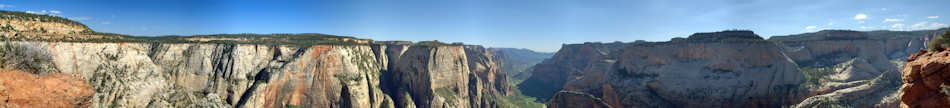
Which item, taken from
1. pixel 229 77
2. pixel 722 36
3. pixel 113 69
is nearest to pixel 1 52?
pixel 113 69

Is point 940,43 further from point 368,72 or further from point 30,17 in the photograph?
point 30,17

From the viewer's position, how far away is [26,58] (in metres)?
32.2

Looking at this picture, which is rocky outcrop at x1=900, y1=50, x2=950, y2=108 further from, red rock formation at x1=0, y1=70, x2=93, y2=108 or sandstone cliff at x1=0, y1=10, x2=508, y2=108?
sandstone cliff at x1=0, y1=10, x2=508, y2=108

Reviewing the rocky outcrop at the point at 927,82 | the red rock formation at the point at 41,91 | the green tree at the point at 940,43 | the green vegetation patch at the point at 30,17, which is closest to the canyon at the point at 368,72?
the red rock formation at the point at 41,91

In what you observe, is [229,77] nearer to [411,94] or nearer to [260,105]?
[260,105]

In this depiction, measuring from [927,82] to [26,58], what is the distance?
5631 cm

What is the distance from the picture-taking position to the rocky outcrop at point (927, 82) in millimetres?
13641

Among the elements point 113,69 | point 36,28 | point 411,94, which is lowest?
point 411,94

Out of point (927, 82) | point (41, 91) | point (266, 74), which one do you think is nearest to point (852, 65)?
point (927, 82)

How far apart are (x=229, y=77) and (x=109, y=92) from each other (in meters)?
15.3

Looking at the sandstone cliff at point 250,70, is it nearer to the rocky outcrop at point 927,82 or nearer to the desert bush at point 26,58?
the desert bush at point 26,58

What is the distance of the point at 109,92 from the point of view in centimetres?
3712

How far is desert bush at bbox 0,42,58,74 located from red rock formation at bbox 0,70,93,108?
664 mm

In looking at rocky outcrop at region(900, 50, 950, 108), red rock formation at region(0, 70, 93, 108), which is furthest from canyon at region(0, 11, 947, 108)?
rocky outcrop at region(900, 50, 950, 108)
